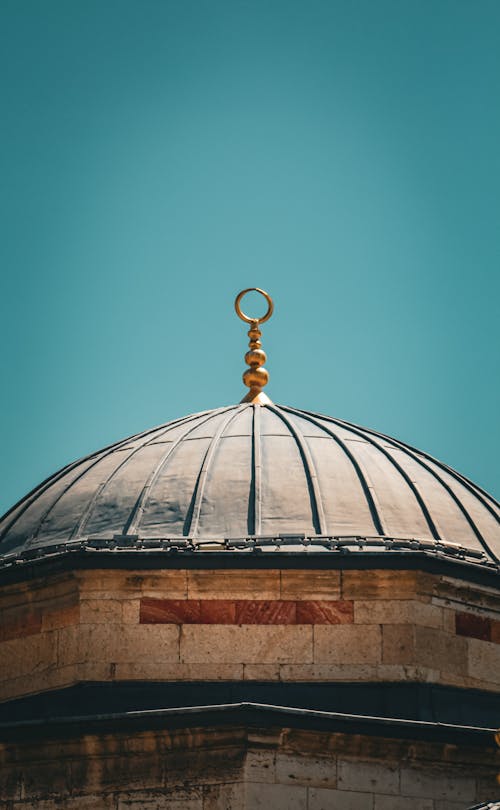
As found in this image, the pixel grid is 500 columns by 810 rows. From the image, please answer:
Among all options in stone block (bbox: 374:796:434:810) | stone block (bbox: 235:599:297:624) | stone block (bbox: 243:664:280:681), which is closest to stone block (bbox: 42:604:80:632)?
stone block (bbox: 235:599:297:624)

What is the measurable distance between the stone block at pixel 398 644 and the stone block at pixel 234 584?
4.00 ft

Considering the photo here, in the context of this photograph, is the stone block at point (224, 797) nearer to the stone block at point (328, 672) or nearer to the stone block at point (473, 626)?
the stone block at point (328, 672)

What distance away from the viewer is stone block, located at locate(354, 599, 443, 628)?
20.7m

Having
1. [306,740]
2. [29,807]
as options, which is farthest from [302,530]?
[29,807]

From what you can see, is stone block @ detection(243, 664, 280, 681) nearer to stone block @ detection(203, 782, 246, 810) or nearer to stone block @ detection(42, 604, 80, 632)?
stone block @ detection(203, 782, 246, 810)

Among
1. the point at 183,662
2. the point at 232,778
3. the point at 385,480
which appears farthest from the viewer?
the point at 385,480

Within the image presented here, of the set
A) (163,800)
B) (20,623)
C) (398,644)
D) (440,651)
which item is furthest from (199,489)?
(163,800)

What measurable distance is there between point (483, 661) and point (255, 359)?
6590 mm

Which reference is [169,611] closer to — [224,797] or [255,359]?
[224,797]


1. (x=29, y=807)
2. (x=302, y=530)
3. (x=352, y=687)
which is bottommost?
(x=29, y=807)

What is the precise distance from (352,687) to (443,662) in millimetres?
1037

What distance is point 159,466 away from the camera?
23.1 meters

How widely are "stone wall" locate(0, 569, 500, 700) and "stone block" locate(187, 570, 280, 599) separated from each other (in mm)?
10

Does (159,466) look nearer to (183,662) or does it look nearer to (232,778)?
(183,662)
